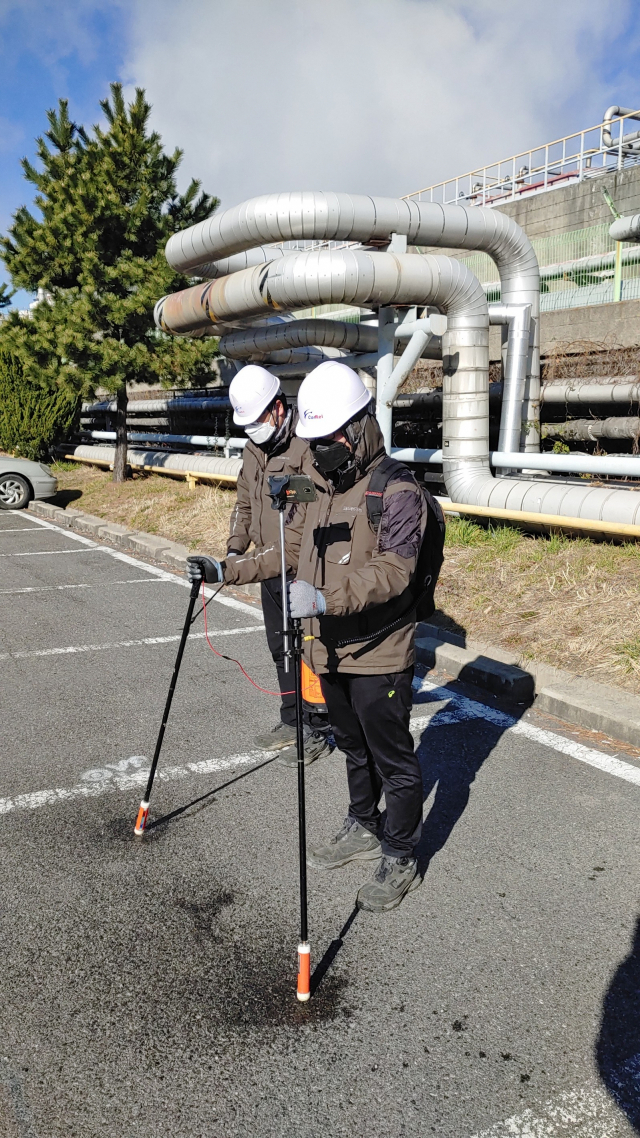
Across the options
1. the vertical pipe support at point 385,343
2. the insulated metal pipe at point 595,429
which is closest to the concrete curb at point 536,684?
the insulated metal pipe at point 595,429

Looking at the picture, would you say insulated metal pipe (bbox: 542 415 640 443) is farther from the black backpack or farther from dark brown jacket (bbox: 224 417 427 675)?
dark brown jacket (bbox: 224 417 427 675)

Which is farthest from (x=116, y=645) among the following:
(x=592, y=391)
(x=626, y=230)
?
(x=626, y=230)

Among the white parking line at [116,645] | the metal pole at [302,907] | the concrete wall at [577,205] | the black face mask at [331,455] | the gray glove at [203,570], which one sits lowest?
the white parking line at [116,645]

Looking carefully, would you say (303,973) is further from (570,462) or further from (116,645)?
(570,462)

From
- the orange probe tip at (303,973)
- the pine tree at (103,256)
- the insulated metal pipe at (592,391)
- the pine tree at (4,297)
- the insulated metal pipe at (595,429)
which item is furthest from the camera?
the pine tree at (4,297)

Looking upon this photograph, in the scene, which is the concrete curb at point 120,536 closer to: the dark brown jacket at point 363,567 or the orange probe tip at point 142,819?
the orange probe tip at point 142,819

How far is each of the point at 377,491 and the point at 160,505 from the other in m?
11.1

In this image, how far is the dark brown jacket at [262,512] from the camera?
4.51 meters

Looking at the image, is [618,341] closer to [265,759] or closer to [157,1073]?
[265,759]

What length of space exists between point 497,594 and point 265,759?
3.15 m

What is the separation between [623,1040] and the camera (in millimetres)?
2600

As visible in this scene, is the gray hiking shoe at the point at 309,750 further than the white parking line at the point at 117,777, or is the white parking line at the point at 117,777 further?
the gray hiking shoe at the point at 309,750

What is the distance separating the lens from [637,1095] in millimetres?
2391

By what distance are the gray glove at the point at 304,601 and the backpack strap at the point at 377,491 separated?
1.33 ft
